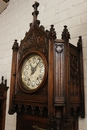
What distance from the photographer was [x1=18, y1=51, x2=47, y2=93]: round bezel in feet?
3.57

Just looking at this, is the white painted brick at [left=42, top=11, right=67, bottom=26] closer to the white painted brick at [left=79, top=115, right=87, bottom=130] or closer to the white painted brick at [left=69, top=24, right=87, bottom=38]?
the white painted brick at [left=69, top=24, right=87, bottom=38]

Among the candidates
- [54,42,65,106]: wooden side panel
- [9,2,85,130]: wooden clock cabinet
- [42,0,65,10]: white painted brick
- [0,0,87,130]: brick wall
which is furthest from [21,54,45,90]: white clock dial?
[42,0,65,10]: white painted brick

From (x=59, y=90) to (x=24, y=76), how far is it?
0.35 meters

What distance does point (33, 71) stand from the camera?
117 centimetres

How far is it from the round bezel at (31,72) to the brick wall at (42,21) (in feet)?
1.07

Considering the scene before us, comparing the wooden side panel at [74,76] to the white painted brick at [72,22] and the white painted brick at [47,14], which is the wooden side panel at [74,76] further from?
the white painted brick at [47,14]

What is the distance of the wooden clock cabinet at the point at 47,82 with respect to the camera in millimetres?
971

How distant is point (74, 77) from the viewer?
1092mm

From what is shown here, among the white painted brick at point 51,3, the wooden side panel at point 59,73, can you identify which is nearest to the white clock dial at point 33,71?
the wooden side panel at point 59,73

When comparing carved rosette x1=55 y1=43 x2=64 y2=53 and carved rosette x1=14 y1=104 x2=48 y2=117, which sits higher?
carved rosette x1=55 y1=43 x2=64 y2=53

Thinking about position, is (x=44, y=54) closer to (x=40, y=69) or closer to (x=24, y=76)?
(x=40, y=69)

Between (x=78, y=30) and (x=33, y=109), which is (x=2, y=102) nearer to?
(x=33, y=109)

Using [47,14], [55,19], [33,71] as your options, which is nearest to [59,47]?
[33,71]

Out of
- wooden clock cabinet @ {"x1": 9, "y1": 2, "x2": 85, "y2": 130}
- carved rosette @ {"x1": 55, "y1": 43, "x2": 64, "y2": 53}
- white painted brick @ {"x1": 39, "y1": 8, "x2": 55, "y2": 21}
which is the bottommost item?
wooden clock cabinet @ {"x1": 9, "y1": 2, "x2": 85, "y2": 130}
